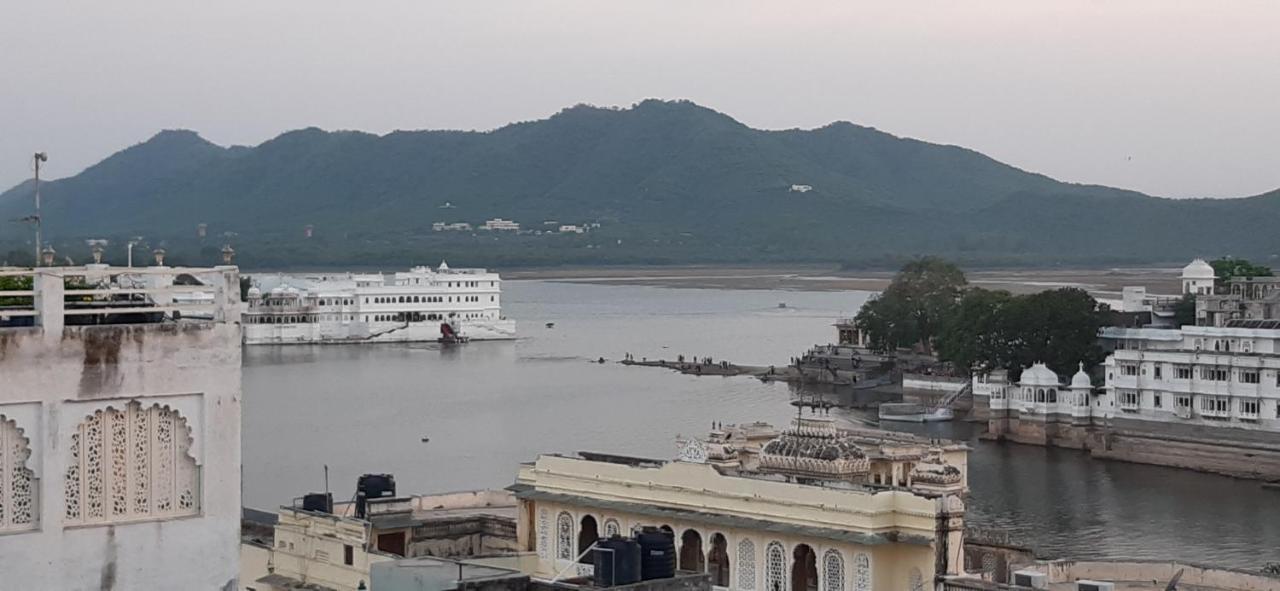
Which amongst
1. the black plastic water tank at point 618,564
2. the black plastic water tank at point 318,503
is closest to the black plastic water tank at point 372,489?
the black plastic water tank at point 318,503

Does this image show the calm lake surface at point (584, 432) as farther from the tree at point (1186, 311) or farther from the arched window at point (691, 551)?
the arched window at point (691, 551)

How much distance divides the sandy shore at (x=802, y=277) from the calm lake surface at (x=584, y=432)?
198ft

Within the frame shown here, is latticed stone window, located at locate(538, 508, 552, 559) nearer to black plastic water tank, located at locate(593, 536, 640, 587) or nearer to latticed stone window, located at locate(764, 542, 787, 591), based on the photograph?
latticed stone window, located at locate(764, 542, 787, 591)

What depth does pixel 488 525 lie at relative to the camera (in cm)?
2339

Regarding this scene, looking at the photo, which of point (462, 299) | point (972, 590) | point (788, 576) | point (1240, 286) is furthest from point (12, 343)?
point (462, 299)

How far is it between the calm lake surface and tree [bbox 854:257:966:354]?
3741mm

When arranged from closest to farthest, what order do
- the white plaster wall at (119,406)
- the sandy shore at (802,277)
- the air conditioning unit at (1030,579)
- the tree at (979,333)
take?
the white plaster wall at (119,406)
the air conditioning unit at (1030,579)
the tree at (979,333)
the sandy shore at (802,277)

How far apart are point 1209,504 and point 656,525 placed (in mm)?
18633

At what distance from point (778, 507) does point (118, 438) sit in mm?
11614

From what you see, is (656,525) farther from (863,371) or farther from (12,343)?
(863,371)

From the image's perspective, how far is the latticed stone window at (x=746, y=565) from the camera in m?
20.5

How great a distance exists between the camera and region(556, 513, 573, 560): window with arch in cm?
2227

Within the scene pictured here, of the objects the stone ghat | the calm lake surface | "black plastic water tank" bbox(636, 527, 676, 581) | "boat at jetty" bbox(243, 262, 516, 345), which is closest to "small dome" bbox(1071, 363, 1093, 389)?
the stone ghat

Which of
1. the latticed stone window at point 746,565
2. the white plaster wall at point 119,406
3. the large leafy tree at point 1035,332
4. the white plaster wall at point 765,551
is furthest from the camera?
the large leafy tree at point 1035,332
